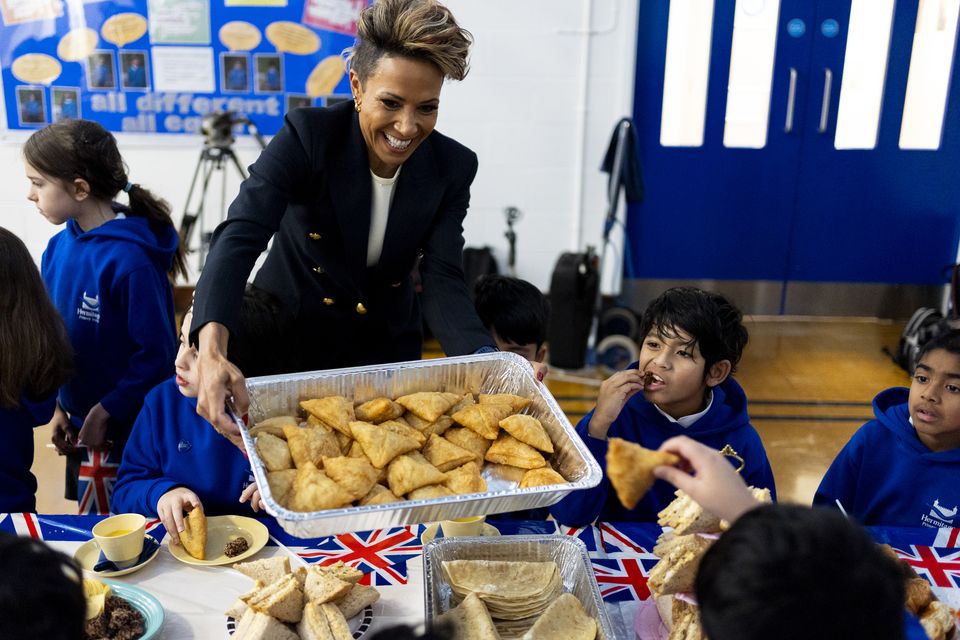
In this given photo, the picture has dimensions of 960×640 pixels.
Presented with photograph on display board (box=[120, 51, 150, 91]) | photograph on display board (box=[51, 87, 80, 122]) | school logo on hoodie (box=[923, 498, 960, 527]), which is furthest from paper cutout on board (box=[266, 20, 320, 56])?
school logo on hoodie (box=[923, 498, 960, 527])

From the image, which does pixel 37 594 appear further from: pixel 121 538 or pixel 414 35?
pixel 414 35

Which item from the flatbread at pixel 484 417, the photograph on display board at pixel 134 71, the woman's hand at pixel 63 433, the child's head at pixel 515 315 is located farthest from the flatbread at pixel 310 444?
the photograph on display board at pixel 134 71

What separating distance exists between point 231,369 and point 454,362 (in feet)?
1.43

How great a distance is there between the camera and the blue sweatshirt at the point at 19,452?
5.76 ft

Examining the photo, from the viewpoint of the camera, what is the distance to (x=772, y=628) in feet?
2.58

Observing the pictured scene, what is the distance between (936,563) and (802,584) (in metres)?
0.94

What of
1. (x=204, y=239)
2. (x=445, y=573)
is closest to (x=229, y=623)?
(x=445, y=573)

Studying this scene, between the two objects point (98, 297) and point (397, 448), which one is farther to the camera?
point (98, 297)

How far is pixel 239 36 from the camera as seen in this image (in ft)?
14.1

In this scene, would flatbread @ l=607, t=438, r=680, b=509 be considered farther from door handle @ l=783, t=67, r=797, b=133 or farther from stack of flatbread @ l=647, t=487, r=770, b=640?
door handle @ l=783, t=67, r=797, b=133

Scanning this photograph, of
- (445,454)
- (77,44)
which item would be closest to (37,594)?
(445,454)

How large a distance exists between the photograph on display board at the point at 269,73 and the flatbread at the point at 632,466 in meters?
3.94

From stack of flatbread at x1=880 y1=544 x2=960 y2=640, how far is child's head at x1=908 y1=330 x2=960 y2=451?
23.9 inches

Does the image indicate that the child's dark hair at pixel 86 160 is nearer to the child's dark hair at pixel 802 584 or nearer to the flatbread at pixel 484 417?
the flatbread at pixel 484 417
